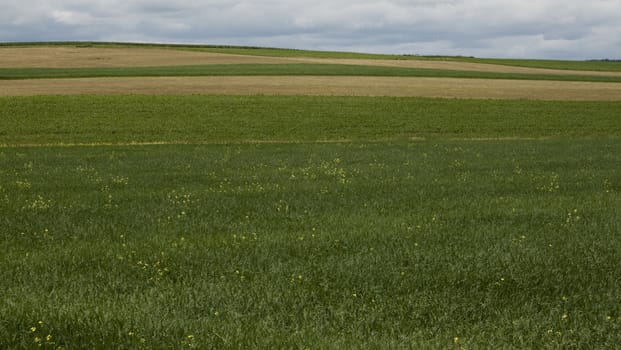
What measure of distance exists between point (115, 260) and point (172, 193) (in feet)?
21.1

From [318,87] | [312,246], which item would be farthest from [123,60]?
[312,246]

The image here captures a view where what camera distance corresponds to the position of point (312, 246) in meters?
11.1

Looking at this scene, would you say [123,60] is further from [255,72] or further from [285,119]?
[285,119]

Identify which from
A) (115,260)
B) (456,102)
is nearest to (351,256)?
(115,260)

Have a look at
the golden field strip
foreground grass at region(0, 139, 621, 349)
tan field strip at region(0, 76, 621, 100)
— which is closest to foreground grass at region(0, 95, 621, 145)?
tan field strip at region(0, 76, 621, 100)

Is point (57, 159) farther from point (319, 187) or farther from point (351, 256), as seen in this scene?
point (351, 256)

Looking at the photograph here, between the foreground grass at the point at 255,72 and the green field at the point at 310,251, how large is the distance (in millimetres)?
40906

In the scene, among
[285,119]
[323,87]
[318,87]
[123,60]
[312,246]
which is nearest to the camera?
[312,246]

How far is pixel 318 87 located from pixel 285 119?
16135 millimetres

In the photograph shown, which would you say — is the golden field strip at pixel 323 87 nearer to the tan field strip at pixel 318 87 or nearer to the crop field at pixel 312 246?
the tan field strip at pixel 318 87

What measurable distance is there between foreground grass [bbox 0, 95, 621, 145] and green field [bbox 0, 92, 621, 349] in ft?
34.8

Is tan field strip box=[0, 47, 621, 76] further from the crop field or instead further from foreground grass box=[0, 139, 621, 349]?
foreground grass box=[0, 139, 621, 349]

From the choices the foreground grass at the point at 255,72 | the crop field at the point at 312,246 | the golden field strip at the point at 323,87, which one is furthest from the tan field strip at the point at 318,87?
the crop field at the point at 312,246

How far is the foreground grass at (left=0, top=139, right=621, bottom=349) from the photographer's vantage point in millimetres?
7570
